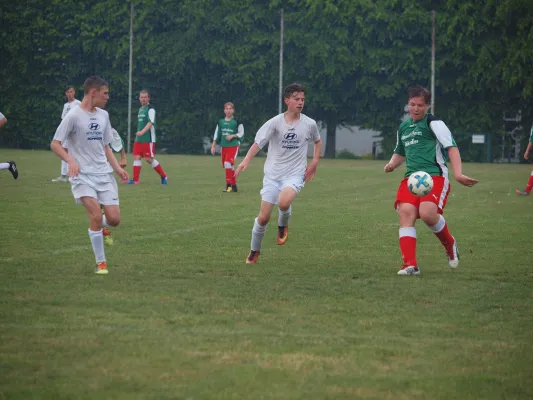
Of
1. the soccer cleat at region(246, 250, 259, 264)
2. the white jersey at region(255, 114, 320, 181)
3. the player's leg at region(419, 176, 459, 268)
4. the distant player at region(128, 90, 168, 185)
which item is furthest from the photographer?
the distant player at region(128, 90, 168, 185)

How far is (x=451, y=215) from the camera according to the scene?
16578mm

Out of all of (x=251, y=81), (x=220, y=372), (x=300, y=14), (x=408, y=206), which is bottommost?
(x=220, y=372)

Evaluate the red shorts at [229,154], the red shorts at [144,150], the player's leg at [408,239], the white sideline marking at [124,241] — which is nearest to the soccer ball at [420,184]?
the player's leg at [408,239]

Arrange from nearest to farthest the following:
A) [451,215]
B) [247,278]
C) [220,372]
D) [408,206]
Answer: [220,372] < [247,278] < [408,206] < [451,215]

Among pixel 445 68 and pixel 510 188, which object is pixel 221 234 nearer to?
pixel 510 188

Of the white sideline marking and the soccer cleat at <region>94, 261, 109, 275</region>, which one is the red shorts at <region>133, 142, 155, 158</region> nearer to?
the white sideline marking

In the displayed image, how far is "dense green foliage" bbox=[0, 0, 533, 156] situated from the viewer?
142 feet

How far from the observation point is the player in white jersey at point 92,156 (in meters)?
9.55

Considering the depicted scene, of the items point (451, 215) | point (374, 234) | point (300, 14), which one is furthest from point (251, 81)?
point (374, 234)

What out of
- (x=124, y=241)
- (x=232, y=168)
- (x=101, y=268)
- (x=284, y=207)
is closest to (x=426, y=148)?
(x=284, y=207)

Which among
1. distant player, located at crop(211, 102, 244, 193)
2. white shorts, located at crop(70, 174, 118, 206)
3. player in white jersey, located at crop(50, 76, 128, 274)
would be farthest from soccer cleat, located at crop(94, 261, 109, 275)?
distant player, located at crop(211, 102, 244, 193)

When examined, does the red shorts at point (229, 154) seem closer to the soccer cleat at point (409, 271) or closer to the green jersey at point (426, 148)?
the green jersey at point (426, 148)

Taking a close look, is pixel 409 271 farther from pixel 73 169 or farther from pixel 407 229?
pixel 73 169

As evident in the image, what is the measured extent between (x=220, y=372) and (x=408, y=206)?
4.65 meters
